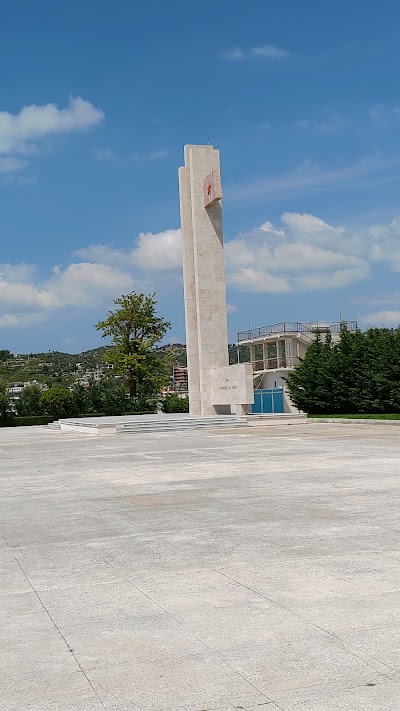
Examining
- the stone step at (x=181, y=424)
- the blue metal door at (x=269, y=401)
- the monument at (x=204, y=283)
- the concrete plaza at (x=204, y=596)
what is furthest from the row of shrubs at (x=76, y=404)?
the concrete plaza at (x=204, y=596)

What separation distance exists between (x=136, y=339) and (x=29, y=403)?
7.96 metres

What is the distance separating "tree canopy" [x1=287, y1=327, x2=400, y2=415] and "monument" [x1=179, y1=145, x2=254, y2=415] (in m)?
4.69

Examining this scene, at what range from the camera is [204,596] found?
5.43m

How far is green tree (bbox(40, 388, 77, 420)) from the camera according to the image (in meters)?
46.4

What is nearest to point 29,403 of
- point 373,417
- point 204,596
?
point 373,417

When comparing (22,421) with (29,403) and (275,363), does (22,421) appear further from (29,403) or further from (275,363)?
(275,363)

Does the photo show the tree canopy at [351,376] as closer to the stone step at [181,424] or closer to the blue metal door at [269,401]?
the stone step at [181,424]

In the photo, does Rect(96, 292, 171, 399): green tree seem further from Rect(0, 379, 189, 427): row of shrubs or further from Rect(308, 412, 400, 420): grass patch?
Rect(308, 412, 400, 420): grass patch

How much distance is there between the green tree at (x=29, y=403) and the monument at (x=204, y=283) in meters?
16.0

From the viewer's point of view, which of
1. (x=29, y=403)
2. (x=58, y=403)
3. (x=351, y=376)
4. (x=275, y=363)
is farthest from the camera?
(x=275, y=363)

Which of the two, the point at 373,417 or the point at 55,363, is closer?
the point at 373,417

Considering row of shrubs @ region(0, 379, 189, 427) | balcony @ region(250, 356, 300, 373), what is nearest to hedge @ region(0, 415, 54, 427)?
row of shrubs @ region(0, 379, 189, 427)

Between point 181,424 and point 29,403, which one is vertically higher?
point 29,403

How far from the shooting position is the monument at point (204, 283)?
111 ft
